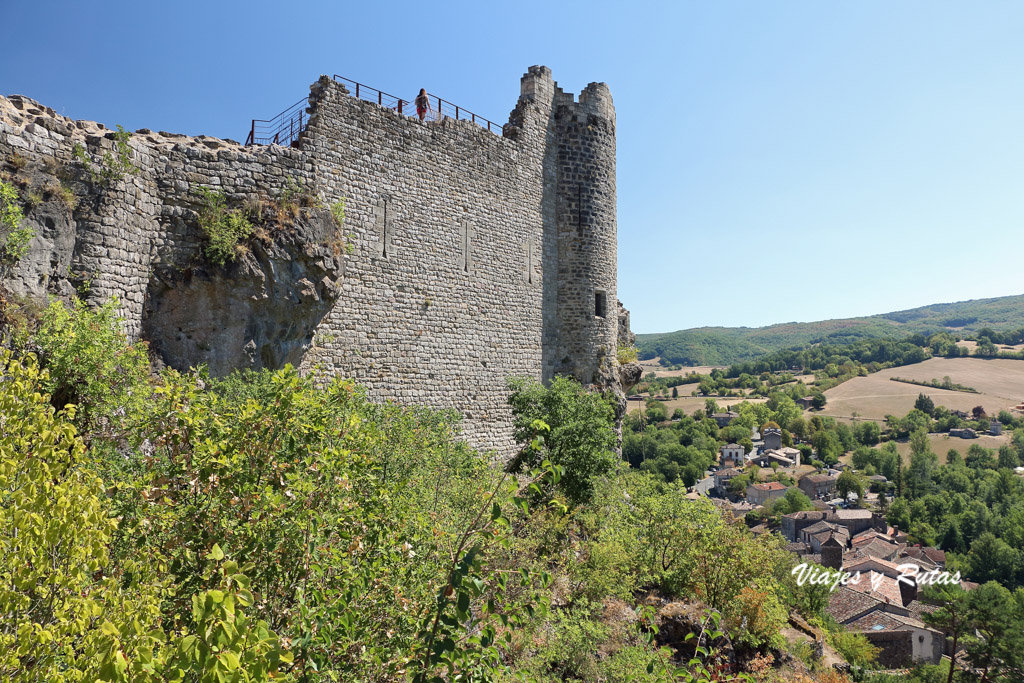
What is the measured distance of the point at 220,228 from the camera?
1177 centimetres

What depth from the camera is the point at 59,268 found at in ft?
31.0

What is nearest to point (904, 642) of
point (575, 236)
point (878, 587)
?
point (878, 587)

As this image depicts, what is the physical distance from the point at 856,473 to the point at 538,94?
116 meters

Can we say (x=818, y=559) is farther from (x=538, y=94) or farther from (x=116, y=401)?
(x=116, y=401)

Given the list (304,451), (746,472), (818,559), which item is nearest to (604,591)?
(304,451)

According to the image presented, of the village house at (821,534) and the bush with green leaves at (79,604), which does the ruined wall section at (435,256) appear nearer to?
the bush with green leaves at (79,604)

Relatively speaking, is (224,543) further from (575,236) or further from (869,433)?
(869,433)

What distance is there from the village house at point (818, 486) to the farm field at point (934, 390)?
44833mm

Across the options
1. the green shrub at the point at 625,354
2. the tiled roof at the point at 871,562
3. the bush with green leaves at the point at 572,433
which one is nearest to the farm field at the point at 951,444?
the tiled roof at the point at 871,562

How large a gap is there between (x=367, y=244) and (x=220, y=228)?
156 inches

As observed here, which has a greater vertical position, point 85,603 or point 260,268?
point 260,268

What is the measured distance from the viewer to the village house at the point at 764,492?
10056 cm

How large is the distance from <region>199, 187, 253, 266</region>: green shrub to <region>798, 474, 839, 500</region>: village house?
11090 cm

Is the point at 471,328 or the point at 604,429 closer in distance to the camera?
the point at 604,429
